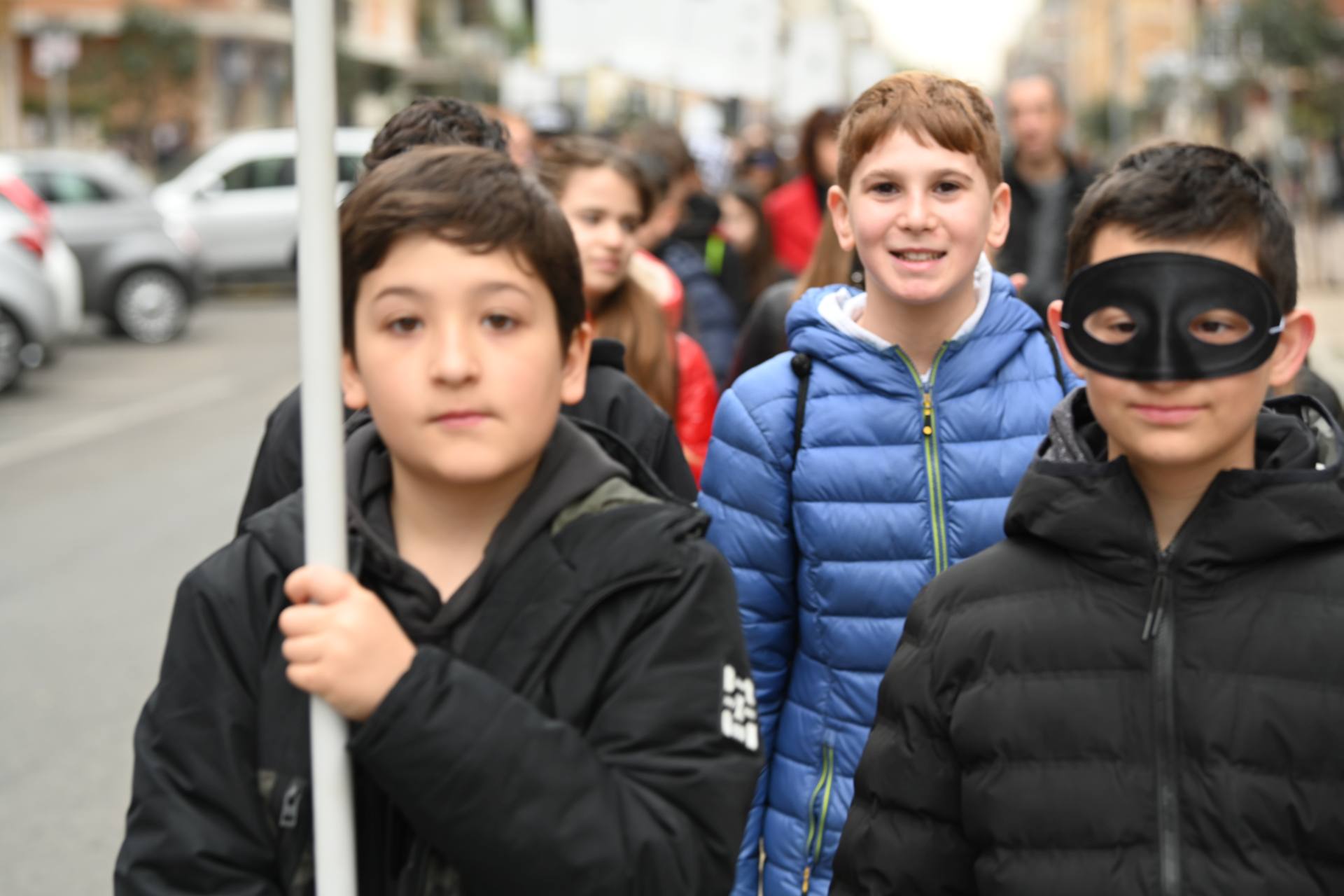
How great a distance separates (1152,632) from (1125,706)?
0.09 meters

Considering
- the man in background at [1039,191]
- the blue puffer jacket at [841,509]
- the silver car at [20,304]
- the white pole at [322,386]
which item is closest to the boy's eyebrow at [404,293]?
the white pole at [322,386]

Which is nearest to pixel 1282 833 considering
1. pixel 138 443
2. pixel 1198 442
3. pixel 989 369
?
pixel 1198 442

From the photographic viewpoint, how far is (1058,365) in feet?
11.2

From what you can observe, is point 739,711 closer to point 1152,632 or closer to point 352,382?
point 1152,632

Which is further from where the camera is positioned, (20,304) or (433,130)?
(20,304)

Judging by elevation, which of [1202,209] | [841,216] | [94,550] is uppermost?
[1202,209]

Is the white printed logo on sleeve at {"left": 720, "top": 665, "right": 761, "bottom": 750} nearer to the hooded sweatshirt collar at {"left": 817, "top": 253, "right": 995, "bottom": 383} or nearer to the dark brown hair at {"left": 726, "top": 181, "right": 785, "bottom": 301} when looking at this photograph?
the hooded sweatshirt collar at {"left": 817, "top": 253, "right": 995, "bottom": 383}

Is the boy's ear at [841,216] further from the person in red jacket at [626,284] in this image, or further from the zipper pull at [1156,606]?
the zipper pull at [1156,606]

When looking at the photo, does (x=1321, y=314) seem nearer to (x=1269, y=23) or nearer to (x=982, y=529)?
(x=1269, y=23)

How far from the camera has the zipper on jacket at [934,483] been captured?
3.25 metres

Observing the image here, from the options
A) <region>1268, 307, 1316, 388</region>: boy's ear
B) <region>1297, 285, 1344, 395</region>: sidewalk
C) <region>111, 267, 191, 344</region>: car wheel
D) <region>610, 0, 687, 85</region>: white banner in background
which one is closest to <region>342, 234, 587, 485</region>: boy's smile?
<region>1268, 307, 1316, 388</region>: boy's ear

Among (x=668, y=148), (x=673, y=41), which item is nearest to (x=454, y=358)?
(x=668, y=148)

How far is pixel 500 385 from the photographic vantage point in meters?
2.12

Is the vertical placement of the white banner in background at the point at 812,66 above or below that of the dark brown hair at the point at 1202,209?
below
